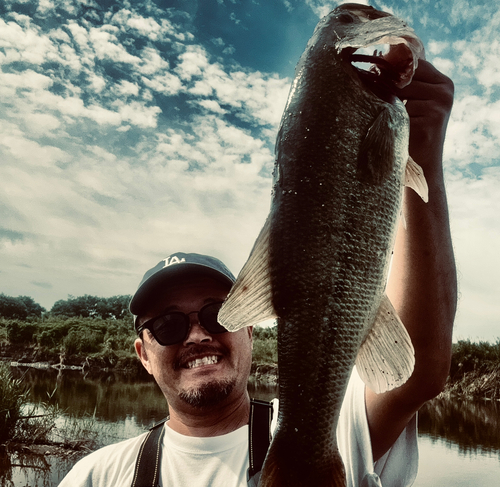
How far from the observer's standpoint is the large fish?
1.35m

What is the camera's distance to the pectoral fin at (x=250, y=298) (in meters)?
1.36

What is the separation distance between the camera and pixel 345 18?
1.69m

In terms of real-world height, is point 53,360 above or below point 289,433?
below

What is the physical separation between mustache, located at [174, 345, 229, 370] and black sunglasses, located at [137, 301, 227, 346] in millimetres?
90

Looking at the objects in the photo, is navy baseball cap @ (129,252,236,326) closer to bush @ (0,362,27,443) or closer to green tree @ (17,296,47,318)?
bush @ (0,362,27,443)

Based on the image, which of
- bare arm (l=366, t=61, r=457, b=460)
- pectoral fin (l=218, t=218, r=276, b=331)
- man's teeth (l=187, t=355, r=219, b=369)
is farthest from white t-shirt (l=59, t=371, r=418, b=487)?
pectoral fin (l=218, t=218, r=276, b=331)

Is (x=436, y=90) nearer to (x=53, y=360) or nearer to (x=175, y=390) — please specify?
(x=175, y=390)

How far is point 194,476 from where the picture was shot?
8.79ft

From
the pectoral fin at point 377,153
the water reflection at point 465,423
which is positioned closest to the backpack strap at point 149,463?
the pectoral fin at point 377,153

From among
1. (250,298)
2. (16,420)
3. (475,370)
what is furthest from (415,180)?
(475,370)

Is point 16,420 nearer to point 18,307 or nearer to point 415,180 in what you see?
point 415,180

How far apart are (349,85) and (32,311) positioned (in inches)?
3204

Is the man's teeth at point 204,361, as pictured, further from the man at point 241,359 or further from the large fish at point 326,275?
the large fish at point 326,275

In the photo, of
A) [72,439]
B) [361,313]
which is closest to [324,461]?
[361,313]
